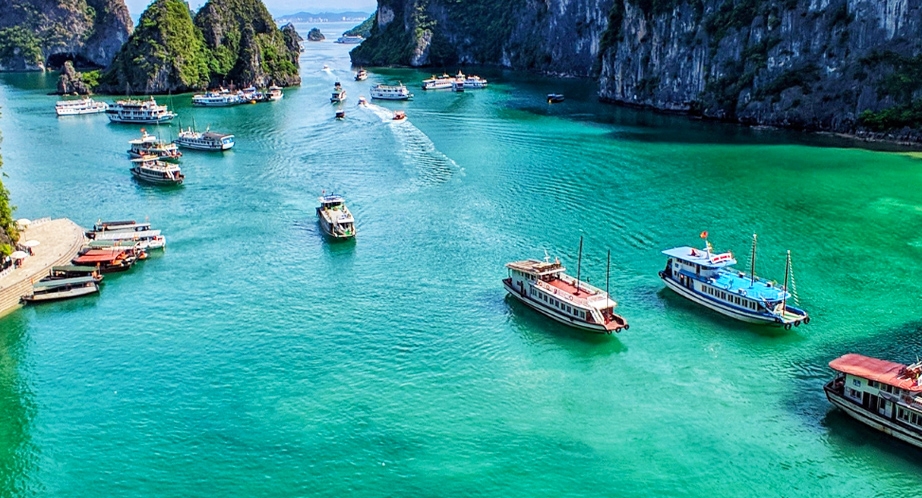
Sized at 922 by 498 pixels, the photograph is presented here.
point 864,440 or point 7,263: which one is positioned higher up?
point 7,263

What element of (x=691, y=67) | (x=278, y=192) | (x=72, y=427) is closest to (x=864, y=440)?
(x=72, y=427)

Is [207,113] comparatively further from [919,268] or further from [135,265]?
[919,268]

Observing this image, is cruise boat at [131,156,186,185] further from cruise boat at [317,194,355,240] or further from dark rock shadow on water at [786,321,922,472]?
dark rock shadow on water at [786,321,922,472]

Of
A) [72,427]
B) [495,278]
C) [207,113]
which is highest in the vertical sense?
[207,113]

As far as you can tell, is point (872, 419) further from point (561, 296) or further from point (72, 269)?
point (72, 269)

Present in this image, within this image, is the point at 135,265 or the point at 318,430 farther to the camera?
the point at 135,265

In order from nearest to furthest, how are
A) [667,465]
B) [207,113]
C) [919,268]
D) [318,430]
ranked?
[667,465] → [318,430] → [919,268] → [207,113]

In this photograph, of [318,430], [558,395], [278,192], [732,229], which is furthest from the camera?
[278,192]

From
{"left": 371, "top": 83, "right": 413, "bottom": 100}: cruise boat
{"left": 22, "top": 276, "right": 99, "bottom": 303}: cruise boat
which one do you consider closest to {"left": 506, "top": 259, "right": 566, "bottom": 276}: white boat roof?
{"left": 22, "top": 276, "right": 99, "bottom": 303}: cruise boat
